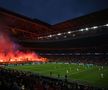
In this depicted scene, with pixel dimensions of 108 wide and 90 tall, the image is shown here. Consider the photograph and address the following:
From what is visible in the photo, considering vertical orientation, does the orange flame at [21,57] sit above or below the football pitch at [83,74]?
above

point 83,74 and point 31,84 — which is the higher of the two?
point 31,84

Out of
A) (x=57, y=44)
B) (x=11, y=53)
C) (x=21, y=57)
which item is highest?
(x=57, y=44)

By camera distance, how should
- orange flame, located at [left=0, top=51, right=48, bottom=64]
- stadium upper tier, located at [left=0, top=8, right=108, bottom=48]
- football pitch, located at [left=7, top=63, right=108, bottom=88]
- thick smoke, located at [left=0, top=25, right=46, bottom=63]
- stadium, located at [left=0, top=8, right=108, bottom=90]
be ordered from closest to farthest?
football pitch, located at [left=7, top=63, right=108, bottom=88] → stadium, located at [left=0, top=8, right=108, bottom=90] → stadium upper tier, located at [left=0, top=8, right=108, bottom=48] → orange flame, located at [left=0, top=51, right=48, bottom=64] → thick smoke, located at [left=0, top=25, right=46, bottom=63]

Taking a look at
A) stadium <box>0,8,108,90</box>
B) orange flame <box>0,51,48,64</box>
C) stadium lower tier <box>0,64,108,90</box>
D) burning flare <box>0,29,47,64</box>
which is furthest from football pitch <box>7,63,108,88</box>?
burning flare <box>0,29,47,64</box>

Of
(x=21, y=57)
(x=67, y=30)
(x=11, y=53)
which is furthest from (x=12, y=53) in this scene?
(x=67, y=30)

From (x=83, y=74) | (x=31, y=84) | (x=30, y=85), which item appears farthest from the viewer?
(x=83, y=74)

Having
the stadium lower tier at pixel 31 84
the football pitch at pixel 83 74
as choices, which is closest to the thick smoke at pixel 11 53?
the football pitch at pixel 83 74

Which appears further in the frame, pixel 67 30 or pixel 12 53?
pixel 12 53

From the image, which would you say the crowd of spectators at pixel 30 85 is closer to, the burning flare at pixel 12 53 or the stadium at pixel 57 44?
the stadium at pixel 57 44

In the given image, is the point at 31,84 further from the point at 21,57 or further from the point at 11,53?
the point at 21,57

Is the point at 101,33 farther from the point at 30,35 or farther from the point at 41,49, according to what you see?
the point at 30,35

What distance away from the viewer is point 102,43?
52.8 meters

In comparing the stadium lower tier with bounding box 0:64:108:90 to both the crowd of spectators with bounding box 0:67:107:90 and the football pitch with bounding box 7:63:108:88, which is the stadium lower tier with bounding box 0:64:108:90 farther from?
the football pitch with bounding box 7:63:108:88

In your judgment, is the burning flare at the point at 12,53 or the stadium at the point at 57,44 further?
the burning flare at the point at 12,53
